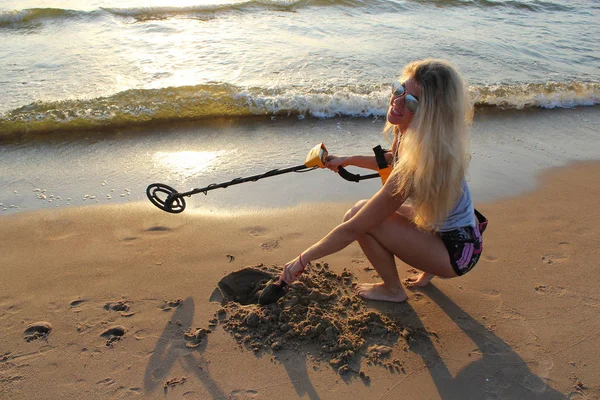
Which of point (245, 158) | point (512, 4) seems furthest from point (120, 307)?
point (512, 4)

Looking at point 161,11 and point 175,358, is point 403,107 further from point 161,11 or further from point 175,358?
point 161,11

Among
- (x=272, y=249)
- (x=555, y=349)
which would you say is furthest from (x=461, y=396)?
(x=272, y=249)

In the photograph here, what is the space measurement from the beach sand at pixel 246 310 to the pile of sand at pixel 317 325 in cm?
2

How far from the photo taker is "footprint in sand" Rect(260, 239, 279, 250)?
3.21m

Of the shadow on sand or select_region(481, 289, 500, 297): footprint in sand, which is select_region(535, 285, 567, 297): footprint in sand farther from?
the shadow on sand

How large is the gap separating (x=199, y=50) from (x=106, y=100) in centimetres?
221

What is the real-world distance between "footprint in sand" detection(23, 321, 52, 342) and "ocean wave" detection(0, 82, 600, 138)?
127 inches

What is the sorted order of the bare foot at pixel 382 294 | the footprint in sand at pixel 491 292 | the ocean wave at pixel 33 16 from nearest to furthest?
the bare foot at pixel 382 294 → the footprint in sand at pixel 491 292 → the ocean wave at pixel 33 16

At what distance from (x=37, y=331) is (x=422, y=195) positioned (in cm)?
199

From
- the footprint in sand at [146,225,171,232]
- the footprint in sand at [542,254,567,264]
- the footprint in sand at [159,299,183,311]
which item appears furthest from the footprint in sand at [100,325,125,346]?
the footprint in sand at [542,254,567,264]

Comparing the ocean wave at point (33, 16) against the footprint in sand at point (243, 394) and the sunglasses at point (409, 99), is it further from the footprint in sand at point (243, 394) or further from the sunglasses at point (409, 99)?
the footprint in sand at point (243, 394)

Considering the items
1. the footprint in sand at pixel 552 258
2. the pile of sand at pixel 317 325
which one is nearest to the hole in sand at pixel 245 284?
the pile of sand at pixel 317 325

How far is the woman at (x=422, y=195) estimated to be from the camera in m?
2.17

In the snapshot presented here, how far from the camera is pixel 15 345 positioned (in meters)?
2.38
